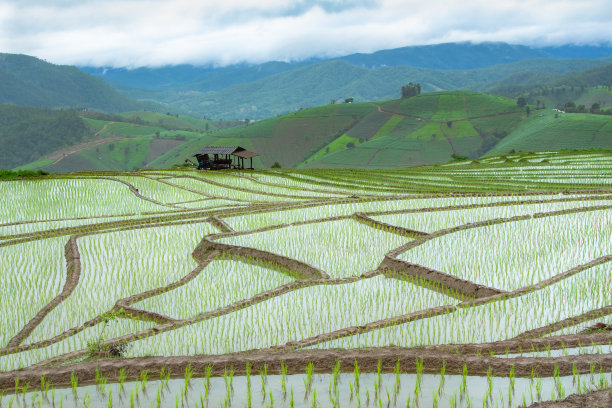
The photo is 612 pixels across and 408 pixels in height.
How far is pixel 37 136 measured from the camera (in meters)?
136

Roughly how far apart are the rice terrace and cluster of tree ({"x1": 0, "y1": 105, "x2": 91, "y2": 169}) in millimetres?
131940

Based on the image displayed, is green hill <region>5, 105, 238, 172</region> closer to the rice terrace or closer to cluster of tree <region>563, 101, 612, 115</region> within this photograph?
cluster of tree <region>563, 101, 612, 115</region>

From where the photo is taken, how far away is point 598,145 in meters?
66.9

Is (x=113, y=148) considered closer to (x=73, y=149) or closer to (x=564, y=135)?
(x=73, y=149)

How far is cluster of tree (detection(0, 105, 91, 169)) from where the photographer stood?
13100 cm

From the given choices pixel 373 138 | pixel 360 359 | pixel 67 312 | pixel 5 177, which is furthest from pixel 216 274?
pixel 373 138

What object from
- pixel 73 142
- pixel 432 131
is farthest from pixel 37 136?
pixel 432 131

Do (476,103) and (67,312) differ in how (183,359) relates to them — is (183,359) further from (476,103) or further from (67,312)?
(476,103)

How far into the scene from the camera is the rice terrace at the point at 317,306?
11.5ft

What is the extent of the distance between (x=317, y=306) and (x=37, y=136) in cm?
14970

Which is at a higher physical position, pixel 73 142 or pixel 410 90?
pixel 410 90

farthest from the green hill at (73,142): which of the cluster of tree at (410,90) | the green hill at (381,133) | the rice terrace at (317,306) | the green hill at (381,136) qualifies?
the rice terrace at (317,306)

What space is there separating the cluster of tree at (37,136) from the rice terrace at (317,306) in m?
132

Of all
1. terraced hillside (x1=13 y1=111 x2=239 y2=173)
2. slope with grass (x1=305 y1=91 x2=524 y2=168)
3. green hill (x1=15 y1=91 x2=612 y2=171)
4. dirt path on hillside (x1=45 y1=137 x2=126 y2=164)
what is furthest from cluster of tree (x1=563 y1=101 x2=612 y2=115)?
dirt path on hillside (x1=45 y1=137 x2=126 y2=164)
